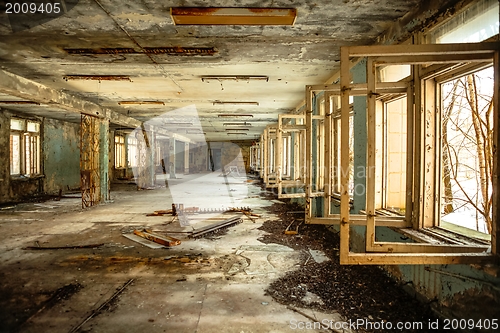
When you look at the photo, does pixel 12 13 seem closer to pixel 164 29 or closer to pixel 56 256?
pixel 164 29

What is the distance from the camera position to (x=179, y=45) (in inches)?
171

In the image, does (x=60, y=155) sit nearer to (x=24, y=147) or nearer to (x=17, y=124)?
(x=24, y=147)

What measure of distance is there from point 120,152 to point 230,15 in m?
16.5

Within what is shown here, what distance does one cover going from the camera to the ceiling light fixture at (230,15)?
3.17 meters

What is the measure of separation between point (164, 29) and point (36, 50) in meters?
2.36

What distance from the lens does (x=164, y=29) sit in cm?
376

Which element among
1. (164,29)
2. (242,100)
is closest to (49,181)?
(242,100)

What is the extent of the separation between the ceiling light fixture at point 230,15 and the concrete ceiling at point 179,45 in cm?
7

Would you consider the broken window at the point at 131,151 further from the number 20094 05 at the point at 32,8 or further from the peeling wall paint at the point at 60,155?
the number 20094 05 at the point at 32,8

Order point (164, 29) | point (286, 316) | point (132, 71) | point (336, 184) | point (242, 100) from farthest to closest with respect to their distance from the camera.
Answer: point (242, 100) → point (336, 184) → point (132, 71) → point (164, 29) → point (286, 316)

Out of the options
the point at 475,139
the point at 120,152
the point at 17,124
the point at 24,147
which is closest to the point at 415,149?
the point at 475,139

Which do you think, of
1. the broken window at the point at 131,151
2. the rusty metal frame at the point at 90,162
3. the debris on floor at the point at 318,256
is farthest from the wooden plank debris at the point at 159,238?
the broken window at the point at 131,151

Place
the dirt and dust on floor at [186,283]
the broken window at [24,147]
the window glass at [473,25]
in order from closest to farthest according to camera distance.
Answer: the window glass at [473,25] → the dirt and dust on floor at [186,283] → the broken window at [24,147]

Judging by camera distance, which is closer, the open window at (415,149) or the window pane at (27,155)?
the open window at (415,149)
